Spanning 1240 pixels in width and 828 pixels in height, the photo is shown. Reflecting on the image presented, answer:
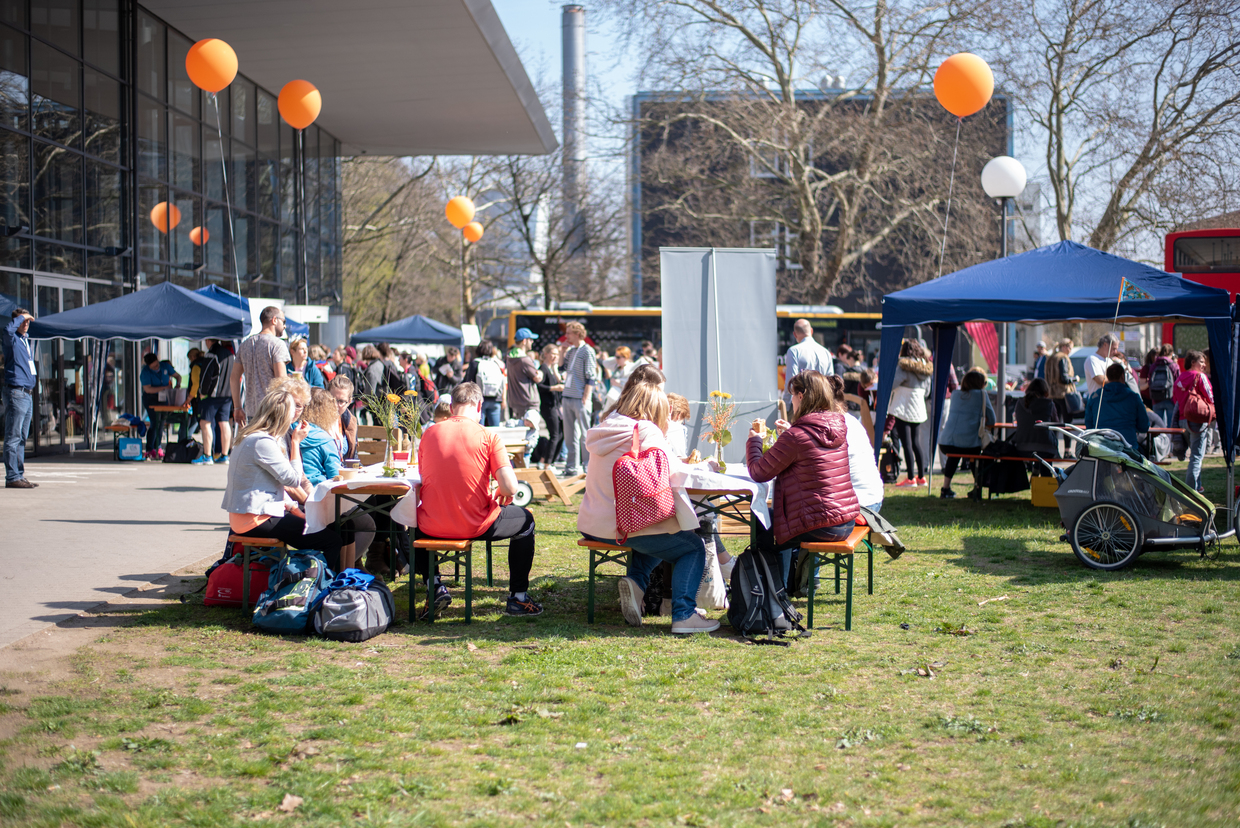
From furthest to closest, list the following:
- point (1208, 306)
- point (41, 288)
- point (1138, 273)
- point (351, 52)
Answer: point (351, 52) < point (41, 288) < point (1138, 273) < point (1208, 306)

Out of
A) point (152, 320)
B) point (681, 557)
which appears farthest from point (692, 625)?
point (152, 320)

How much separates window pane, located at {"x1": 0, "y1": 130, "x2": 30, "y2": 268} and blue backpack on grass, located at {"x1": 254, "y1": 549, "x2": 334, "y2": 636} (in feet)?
36.1

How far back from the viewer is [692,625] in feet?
19.5

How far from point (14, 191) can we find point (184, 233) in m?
4.76

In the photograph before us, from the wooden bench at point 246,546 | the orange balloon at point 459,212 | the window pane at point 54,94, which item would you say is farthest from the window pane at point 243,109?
the wooden bench at point 246,546

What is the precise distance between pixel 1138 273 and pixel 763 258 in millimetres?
3705

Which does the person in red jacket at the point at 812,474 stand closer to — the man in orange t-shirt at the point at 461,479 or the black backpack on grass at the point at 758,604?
the black backpack on grass at the point at 758,604

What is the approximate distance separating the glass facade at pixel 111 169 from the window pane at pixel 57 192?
24mm

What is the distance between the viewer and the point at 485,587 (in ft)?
23.8

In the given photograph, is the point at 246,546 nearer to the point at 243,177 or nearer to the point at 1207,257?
the point at 243,177

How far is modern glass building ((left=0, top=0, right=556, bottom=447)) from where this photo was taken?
49.5ft

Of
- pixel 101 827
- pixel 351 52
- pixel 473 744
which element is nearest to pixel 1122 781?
pixel 473 744

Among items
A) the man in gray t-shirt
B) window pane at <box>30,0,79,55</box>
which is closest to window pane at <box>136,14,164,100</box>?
window pane at <box>30,0,79,55</box>

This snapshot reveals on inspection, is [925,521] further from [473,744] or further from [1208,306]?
[473,744]
